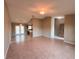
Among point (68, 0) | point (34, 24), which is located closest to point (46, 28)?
point (34, 24)

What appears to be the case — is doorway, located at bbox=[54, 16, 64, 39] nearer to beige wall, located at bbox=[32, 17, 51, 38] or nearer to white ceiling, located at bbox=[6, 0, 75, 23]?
beige wall, located at bbox=[32, 17, 51, 38]

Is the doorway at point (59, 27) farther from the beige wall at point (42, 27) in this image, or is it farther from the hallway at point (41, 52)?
the hallway at point (41, 52)

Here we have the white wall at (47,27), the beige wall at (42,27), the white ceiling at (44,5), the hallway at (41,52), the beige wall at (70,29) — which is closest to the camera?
the hallway at (41,52)

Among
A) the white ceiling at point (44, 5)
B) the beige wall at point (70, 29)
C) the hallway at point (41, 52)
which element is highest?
the white ceiling at point (44, 5)

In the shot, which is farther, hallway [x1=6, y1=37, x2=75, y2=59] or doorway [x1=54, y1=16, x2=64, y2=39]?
doorway [x1=54, y1=16, x2=64, y2=39]

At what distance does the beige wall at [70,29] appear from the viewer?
6.53 meters

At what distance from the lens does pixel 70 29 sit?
674 cm

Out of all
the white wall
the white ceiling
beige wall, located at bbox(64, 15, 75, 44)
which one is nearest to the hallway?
beige wall, located at bbox(64, 15, 75, 44)

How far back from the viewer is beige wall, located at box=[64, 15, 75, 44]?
21.4ft

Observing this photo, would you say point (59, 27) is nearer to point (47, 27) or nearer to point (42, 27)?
point (47, 27)

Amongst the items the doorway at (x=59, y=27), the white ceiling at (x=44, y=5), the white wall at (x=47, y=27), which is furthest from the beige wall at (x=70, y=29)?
the doorway at (x=59, y=27)

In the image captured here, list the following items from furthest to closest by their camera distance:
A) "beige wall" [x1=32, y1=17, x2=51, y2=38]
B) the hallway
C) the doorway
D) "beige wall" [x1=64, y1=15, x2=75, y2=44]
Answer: the doorway → "beige wall" [x1=32, y1=17, x2=51, y2=38] → "beige wall" [x1=64, y1=15, x2=75, y2=44] → the hallway
